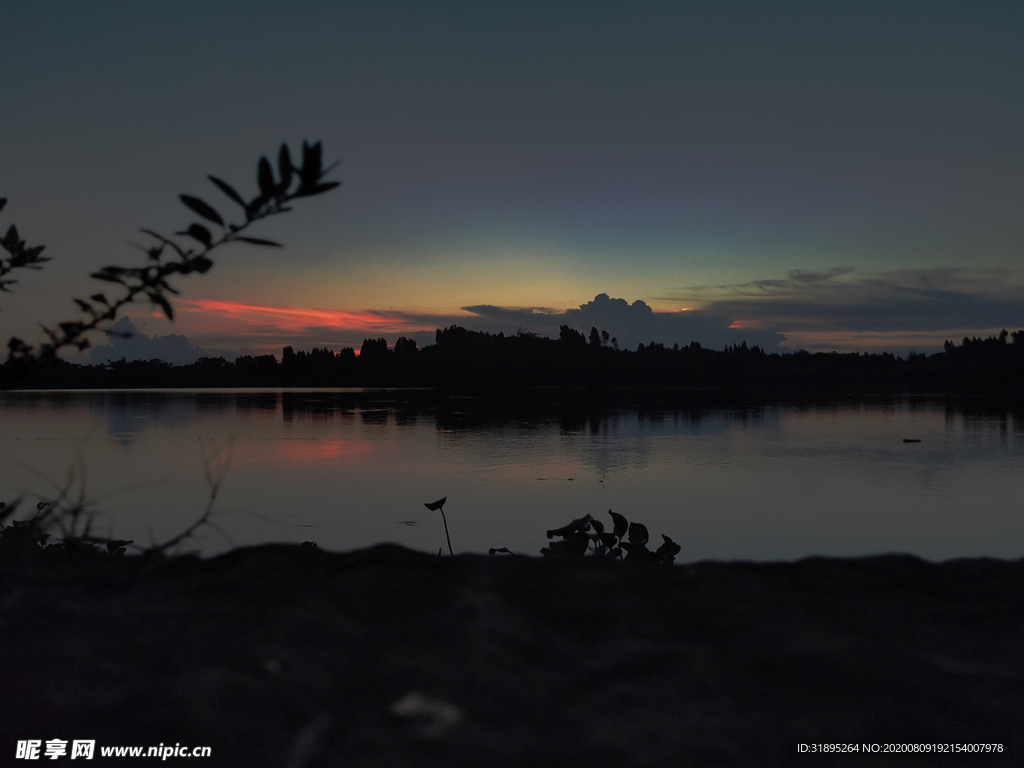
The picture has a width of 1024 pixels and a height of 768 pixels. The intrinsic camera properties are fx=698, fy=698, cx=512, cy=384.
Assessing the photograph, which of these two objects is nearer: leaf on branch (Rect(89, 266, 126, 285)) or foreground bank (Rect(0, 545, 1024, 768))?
leaf on branch (Rect(89, 266, 126, 285))

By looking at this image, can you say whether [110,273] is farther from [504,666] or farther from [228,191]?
[504,666]

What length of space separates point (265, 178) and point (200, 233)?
0.34 metres

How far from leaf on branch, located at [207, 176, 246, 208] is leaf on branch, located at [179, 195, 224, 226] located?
0.35ft

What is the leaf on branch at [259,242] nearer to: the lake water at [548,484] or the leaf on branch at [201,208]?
the leaf on branch at [201,208]

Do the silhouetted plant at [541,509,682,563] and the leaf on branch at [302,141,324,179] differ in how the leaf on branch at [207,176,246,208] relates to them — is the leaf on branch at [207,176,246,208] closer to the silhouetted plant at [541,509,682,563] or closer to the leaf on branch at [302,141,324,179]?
the leaf on branch at [302,141,324,179]

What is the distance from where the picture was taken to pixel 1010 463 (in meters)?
27.8

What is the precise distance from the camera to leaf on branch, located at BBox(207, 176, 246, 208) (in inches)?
88.4

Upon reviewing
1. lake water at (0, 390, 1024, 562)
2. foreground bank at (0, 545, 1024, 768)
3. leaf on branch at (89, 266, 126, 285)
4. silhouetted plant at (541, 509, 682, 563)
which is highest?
leaf on branch at (89, 266, 126, 285)

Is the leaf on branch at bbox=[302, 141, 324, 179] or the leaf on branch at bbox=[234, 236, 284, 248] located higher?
the leaf on branch at bbox=[302, 141, 324, 179]

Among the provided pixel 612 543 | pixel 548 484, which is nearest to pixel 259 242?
pixel 612 543

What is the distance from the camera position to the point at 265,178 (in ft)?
7.55

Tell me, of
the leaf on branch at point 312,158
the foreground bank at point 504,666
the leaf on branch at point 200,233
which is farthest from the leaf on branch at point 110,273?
the foreground bank at point 504,666

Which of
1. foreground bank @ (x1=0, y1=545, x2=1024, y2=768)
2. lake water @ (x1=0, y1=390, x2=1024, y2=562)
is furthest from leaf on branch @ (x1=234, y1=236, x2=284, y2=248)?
lake water @ (x1=0, y1=390, x2=1024, y2=562)

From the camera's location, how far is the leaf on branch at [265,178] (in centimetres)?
229
